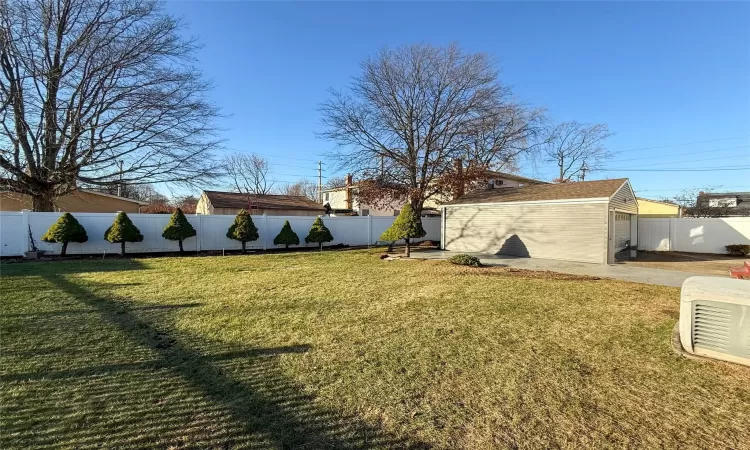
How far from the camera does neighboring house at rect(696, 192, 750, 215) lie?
2940 centimetres

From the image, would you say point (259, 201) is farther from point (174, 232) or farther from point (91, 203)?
point (174, 232)

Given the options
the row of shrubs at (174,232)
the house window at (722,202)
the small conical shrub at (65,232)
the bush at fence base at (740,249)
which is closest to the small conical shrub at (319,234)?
the row of shrubs at (174,232)

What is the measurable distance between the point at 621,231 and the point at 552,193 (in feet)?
12.5

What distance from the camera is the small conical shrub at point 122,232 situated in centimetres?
1216

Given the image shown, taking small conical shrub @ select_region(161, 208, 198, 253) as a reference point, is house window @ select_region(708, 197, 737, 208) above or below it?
above

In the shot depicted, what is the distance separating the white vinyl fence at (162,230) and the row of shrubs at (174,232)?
0.37 meters

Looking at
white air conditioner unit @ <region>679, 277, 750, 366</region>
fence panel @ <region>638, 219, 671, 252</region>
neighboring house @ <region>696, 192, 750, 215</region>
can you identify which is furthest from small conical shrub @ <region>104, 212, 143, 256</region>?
neighboring house @ <region>696, 192, 750, 215</region>

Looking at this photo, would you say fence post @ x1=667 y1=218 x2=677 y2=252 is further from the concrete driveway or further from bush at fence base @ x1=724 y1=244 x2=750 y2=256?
the concrete driveway

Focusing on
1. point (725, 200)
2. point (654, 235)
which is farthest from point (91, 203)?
point (725, 200)

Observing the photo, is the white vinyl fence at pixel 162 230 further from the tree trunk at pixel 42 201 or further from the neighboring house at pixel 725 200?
the neighboring house at pixel 725 200

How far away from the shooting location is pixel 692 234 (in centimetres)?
1631

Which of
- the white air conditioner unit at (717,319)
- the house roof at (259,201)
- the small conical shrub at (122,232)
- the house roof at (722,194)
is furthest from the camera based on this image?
the house roof at (722,194)

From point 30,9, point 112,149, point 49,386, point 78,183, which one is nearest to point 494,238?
point 49,386

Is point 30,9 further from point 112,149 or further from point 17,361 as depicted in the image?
point 17,361
